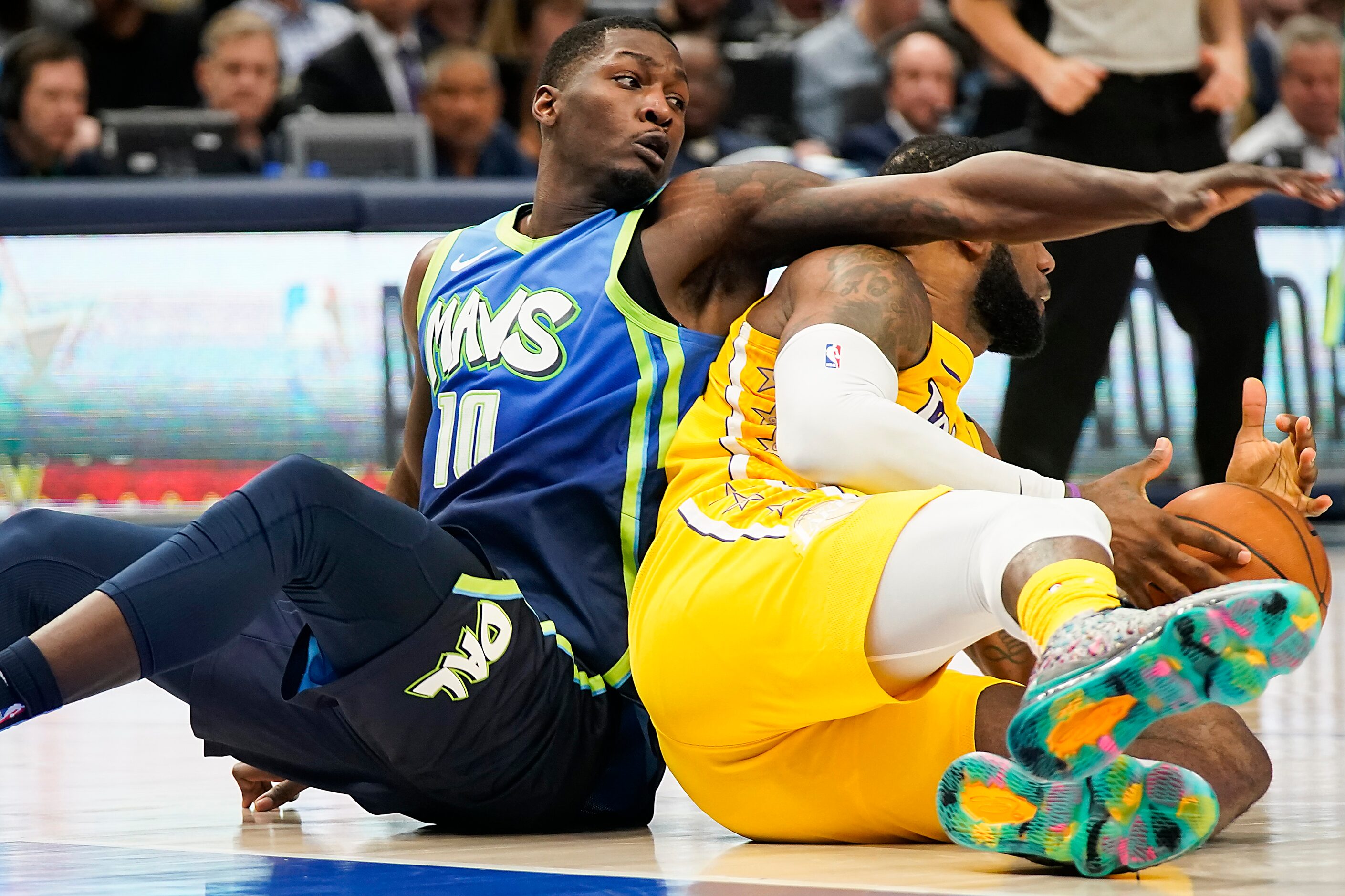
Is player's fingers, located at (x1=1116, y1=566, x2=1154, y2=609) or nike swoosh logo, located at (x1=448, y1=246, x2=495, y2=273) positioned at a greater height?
nike swoosh logo, located at (x1=448, y1=246, x2=495, y2=273)

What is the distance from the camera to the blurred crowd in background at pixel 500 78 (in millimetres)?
8227

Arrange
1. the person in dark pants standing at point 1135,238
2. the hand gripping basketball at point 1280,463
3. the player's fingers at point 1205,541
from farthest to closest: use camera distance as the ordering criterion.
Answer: the person in dark pants standing at point 1135,238 → the hand gripping basketball at point 1280,463 → the player's fingers at point 1205,541

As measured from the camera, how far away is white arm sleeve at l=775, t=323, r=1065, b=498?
96.6 inches

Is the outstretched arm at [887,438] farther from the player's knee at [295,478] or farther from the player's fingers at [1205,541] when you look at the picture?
the player's knee at [295,478]

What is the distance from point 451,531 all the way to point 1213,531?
115cm

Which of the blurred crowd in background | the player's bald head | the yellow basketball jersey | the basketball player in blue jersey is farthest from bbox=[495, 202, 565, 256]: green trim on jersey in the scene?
the blurred crowd in background

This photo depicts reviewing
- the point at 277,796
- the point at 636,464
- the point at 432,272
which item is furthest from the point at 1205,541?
the point at 277,796

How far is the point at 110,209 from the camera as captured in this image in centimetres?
720

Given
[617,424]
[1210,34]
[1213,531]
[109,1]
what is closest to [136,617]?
[617,424]

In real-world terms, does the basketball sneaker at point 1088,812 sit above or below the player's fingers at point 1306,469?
below

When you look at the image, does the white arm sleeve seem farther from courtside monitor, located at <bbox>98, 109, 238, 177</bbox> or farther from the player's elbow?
courtside monitor, located at <bbox>98, 109, 238, 177</bbox>

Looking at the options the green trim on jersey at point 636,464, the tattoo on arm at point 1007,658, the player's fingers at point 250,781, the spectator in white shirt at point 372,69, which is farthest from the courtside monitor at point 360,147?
the tattoo on arm at point 1007,658

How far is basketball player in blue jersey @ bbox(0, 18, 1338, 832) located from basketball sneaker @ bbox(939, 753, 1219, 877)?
0.40 m

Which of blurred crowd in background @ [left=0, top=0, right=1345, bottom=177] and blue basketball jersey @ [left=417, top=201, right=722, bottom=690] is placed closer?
blue basketball jersey @ [left=417, top=201, right=722, bottom=690]
